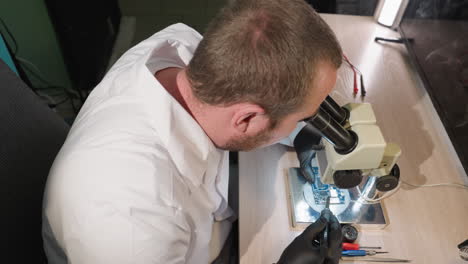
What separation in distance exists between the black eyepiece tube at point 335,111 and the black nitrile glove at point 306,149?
0.27 feet

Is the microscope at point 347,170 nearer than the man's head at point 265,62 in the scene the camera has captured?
No

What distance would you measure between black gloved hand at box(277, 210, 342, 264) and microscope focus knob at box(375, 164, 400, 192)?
0.16 m

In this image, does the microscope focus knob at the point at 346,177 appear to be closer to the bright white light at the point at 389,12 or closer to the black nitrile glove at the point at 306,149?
the black nitrile glove at the point at 306,149

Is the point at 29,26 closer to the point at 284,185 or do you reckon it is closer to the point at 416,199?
the point at 284,185

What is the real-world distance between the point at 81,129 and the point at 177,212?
0.27 m

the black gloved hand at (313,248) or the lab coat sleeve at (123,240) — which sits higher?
the lab coat sleeve at (123,240)

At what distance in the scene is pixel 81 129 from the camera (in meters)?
0.75

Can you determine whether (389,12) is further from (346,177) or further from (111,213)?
(111,213)

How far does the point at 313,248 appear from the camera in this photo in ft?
2.46

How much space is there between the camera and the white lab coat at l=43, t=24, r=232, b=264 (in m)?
0.63

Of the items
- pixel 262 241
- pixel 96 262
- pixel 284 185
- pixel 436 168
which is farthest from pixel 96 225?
pixel 436 168

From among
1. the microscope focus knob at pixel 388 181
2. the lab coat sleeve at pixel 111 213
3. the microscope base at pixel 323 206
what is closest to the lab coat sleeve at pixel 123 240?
the lab coat sleeve at pixel 111 213

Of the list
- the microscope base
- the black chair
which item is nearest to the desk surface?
the microscope base

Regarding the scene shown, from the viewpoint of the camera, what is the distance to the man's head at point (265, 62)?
620 millimetres
